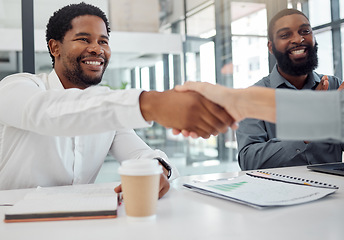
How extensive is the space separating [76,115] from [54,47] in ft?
3.44

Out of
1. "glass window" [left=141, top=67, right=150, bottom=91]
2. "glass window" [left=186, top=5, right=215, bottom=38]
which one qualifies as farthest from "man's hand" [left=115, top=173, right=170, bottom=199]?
"glass window" [left=186, top=5, right=215, bottom=38]

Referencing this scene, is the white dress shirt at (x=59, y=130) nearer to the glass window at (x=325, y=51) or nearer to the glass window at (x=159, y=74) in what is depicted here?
the glass window at (x=159, y=74)

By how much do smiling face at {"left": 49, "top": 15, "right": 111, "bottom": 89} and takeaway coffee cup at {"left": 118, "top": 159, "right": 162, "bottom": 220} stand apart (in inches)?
43.6

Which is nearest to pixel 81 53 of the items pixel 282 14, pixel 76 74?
pixel 76 74

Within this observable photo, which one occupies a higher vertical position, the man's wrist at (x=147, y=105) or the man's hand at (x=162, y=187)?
the man's wrist at (x=147, y=105)

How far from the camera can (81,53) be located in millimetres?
1808

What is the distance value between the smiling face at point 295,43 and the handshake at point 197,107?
1.45 meters

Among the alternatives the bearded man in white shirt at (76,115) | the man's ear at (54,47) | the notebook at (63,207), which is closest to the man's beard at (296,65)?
the bearded man in white shirt at (76,115)

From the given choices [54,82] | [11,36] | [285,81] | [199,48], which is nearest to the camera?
[54,82]

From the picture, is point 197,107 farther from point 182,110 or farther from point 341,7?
point 341,7

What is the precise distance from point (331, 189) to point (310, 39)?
5.24 feet

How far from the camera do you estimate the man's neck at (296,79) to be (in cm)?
232

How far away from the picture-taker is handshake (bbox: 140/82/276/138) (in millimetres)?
926

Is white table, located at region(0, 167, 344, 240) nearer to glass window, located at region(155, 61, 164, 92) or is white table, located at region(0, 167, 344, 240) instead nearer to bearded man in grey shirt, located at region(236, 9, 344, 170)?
bearded man in grey shirt, located at region(236, 9, 344, 170)
